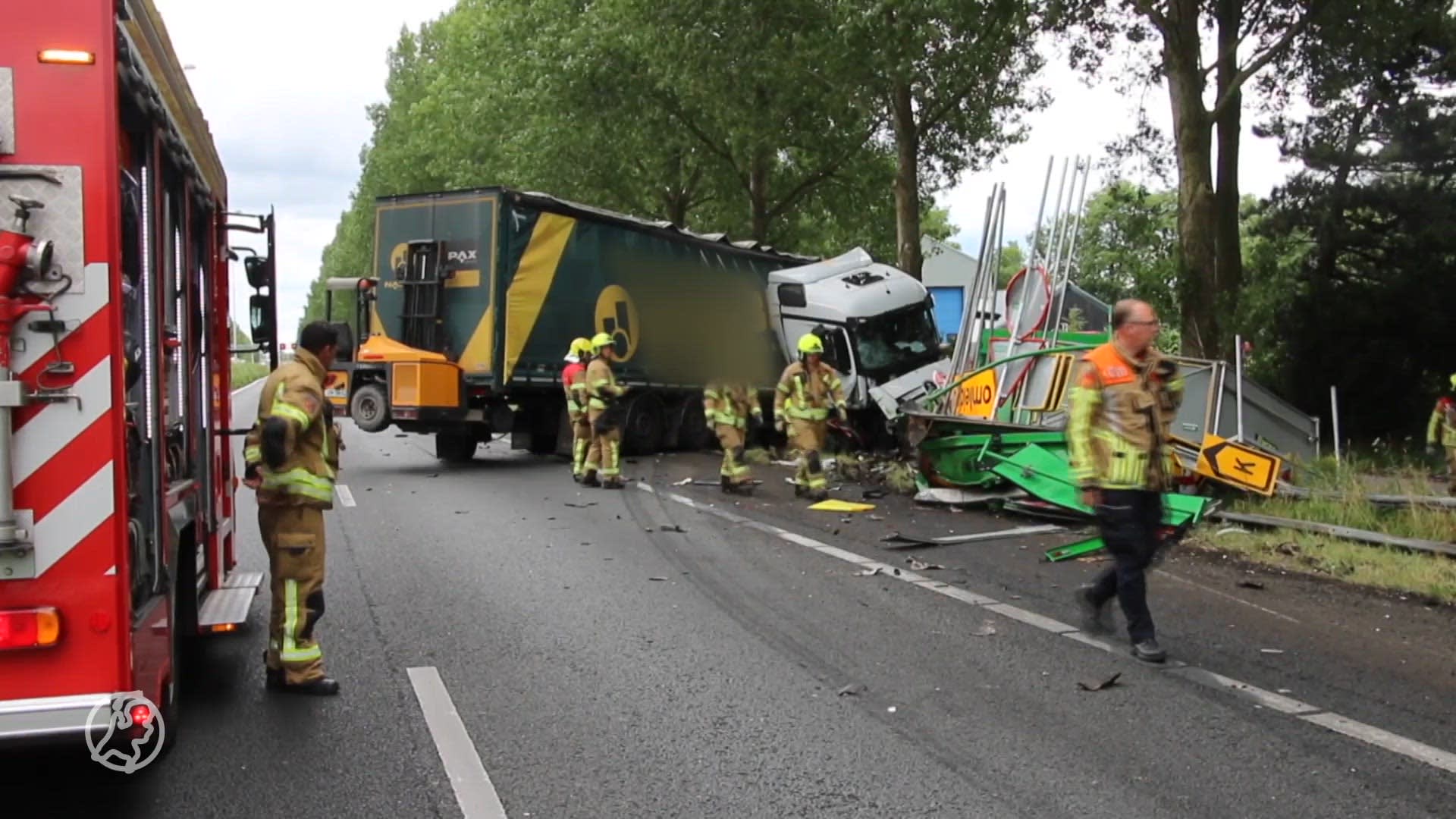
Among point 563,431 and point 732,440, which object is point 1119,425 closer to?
point 732,440

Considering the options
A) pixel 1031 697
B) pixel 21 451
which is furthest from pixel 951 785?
pixel 21 451

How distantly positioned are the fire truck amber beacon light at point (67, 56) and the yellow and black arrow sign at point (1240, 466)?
8750mm

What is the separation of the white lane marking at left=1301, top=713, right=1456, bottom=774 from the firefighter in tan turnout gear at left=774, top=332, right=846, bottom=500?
25.4ft

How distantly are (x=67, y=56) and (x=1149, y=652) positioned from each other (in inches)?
194

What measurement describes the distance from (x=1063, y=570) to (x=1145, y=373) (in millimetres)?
2561

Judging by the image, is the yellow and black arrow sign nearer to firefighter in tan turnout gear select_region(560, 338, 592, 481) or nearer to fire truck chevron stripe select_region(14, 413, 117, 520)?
firefighter in tan turnout gear select_region(560, 338, 592, 481)

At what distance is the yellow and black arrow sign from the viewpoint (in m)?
9.95

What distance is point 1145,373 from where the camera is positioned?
6172 mm

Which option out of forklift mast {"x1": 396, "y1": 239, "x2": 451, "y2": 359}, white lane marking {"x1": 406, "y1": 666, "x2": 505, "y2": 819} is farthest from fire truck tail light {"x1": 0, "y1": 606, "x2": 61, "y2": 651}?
forklift mast {"x1": 396, "y1": 239, "x2": 451, "y2": 359}

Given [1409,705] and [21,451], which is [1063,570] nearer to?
[1409,705]

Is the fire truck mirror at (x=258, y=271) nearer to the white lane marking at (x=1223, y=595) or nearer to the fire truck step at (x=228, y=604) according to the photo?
the fire truck step at (x=228, y=604)

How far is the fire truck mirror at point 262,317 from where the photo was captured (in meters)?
6.27

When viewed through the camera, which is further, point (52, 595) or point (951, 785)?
point (951, 785)

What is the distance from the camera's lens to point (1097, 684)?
5.54 metres
